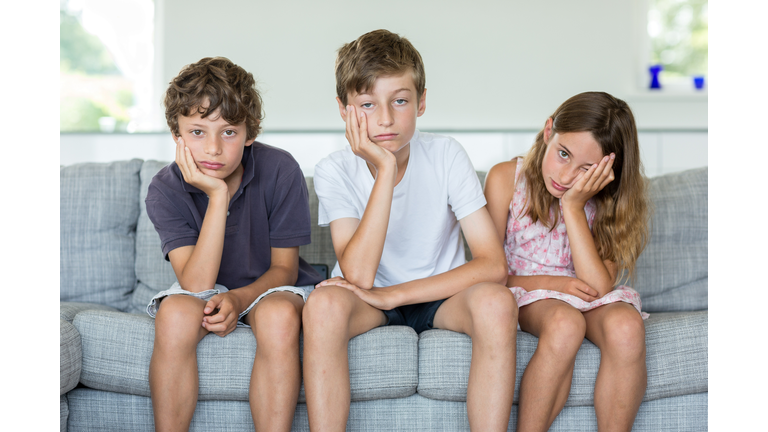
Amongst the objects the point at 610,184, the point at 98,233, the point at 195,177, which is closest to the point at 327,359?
the point at 195,177

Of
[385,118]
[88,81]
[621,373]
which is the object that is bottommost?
[621,373]

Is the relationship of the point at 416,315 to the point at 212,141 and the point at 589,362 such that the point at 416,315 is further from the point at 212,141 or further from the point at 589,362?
the point at 212,141

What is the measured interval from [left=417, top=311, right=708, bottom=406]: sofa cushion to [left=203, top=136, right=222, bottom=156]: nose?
62 cm

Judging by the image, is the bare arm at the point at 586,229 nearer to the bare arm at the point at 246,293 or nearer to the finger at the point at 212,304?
the bare arm at the point at 246,293

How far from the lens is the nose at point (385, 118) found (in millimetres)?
1282

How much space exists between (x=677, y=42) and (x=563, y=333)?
2997 mm

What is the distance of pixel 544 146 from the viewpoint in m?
1.52

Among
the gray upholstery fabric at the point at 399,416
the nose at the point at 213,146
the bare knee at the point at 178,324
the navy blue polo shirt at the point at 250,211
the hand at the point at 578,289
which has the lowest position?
the gray upholstery fabric at the point at 399,416

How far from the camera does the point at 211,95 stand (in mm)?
1332

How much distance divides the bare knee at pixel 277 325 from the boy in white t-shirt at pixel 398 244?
0.15 ft

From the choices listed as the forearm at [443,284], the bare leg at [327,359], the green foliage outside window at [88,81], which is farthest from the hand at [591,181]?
the green foliage outside window at [88,81]
